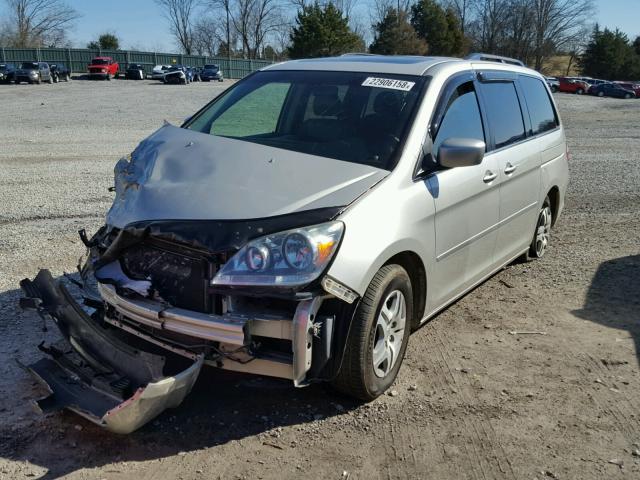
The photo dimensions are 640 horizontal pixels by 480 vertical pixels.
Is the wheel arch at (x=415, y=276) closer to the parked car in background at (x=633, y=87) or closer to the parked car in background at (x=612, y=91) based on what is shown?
→ the parked car in background at (x=612, y=91)

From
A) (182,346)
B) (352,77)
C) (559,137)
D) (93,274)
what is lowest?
(182,346)

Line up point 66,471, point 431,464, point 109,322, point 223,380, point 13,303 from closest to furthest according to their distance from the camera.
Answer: point 66,471 → point 431,464 → point 109,322 → point 223,380 → point 13,303

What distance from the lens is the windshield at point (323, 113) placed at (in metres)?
4.08

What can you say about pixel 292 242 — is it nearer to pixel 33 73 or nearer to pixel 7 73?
pixel 33 73

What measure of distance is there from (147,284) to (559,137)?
16.1 feet

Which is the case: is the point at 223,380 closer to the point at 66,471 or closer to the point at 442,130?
the point at 66,471

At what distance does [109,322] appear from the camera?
3646mm

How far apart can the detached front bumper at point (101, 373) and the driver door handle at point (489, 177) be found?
8.38 feet

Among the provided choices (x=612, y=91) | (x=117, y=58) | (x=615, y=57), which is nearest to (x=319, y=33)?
(x=117, y=58)

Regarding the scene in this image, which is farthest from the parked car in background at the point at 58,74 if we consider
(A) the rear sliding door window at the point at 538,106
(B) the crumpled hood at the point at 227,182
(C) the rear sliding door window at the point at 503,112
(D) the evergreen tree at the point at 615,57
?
(D) the evergreen tree at the point at 615,57

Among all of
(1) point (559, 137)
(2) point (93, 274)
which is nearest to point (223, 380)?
(2) point (93, 274)

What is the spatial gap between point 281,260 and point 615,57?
83942 mm

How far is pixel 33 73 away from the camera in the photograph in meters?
46.4

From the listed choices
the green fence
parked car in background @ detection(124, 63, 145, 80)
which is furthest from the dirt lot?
parked car in background @ detection(124, 63, 145, 80)
